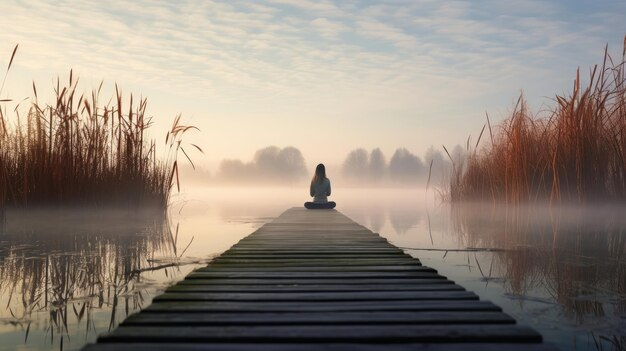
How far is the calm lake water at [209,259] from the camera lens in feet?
8.43

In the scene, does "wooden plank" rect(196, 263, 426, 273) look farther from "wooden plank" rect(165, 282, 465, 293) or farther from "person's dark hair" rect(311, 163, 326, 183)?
"person's dark hair" rect(311, 163, 326, 183)

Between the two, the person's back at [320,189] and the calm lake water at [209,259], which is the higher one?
the person's back at [320,189]

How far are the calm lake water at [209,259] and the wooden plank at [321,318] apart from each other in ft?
1.48

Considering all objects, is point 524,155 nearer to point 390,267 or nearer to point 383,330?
point 390,267

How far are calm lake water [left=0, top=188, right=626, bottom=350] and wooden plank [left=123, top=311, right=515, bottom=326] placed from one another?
450 mm

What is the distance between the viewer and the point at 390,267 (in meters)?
3.48

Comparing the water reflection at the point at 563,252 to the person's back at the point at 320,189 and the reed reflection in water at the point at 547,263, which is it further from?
the person's back at the point at 320,189

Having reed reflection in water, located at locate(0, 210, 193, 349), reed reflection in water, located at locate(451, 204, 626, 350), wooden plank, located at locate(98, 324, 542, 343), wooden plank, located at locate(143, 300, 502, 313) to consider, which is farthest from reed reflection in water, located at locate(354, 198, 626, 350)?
reed reflection in water, located at locate(0, 210, 193, 349)

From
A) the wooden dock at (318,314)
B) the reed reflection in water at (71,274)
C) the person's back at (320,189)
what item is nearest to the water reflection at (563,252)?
the wooden dock at (318,314)

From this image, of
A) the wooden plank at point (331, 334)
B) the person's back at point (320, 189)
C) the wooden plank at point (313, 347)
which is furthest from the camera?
the person's back at point (320, 189)

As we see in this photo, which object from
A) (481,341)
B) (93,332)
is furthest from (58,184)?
(481,341)

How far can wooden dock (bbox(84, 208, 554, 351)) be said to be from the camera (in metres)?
1.87

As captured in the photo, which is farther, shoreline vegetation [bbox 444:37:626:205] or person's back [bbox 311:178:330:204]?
person's back [bbox 311:178:330:204]

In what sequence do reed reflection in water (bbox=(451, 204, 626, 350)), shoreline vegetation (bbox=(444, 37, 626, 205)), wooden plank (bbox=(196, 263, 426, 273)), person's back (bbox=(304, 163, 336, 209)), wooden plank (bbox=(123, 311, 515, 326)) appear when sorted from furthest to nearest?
1. person's back (bbox=(304, 163, 336, 209))
2. shoreline vegetation (bbox=(444, 37, 626, 205))
3. wooden plank (bbox=(196, 263, 426, 273))
4. reed reflection in water (bbox=(451, 204, 626, 350))
5. wooden plank (bbox=(123, 311, 515, 326))
